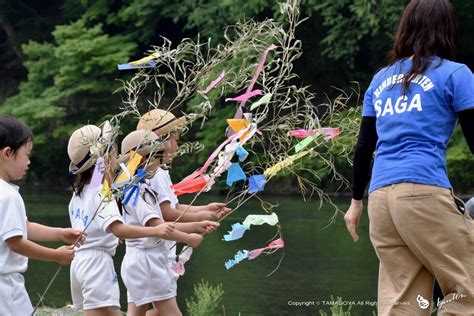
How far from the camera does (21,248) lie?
4.41 metres

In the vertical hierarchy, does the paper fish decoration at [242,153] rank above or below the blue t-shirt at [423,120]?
below

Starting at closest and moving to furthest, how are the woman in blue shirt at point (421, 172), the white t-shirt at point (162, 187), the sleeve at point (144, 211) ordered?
the woman in blue shirt at point (421, 172), the sleeve at point (144, 211), the white t-shirt at point (162, 187)

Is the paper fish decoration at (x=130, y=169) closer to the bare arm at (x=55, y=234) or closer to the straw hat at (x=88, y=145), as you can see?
the straw hat at (x=88, y=145)

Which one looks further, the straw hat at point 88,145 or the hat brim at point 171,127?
the hat brim at point 171,127

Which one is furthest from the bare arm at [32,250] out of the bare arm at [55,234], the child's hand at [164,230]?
the child's hand at [164,230]

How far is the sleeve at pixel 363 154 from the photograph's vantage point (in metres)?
4.65

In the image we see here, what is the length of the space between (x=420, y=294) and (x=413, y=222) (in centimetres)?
31

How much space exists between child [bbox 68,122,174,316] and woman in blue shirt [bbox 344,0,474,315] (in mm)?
1251

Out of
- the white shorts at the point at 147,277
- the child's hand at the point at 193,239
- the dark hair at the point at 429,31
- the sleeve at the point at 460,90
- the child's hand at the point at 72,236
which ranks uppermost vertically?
the dark hair at the point at 429,31

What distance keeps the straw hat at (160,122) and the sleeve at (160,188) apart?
35 centimetres

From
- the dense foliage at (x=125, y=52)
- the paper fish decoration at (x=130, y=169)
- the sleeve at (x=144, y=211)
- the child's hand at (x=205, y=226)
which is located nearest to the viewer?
the paper fish decoration at (x=130, y=169)

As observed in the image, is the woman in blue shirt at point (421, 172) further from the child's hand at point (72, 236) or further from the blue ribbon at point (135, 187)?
the child's hand at point (72, 236)

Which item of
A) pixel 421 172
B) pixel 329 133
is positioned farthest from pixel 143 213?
pixel 421 172

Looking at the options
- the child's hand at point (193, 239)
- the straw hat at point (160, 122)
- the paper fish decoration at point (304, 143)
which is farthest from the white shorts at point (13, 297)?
the paper fish decoration at point (304, 143)
